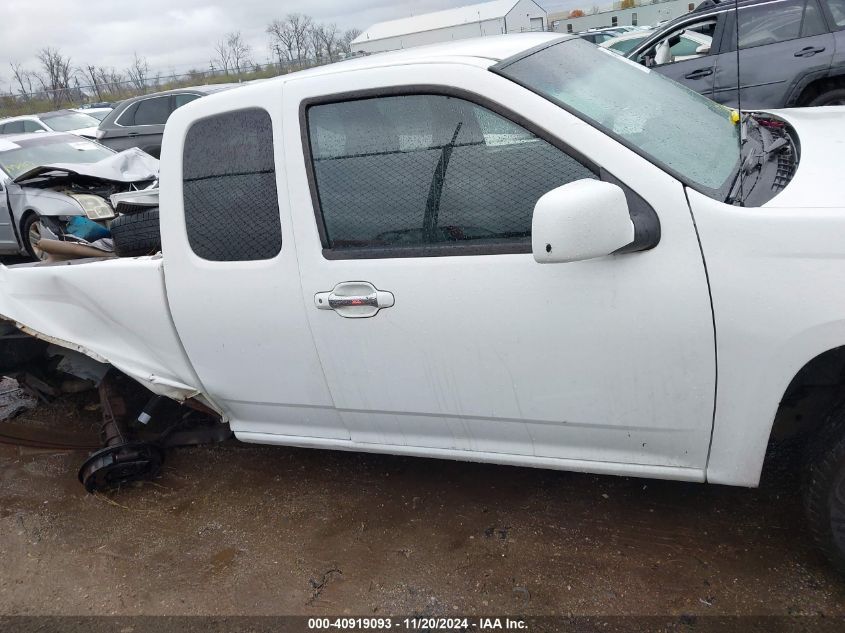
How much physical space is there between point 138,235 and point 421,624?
7.58 feet

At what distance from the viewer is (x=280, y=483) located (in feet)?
11.5

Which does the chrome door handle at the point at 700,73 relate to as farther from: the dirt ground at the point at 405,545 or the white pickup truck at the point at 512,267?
the dirt ground at the point at 405,545

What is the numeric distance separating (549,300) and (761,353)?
638 mm

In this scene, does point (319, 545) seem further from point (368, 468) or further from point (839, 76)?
point (839, 76)

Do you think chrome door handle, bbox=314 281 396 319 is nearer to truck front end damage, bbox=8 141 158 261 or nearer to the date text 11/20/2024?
the date text 11/20/2024

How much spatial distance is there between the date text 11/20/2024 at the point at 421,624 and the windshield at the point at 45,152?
6.99 meters

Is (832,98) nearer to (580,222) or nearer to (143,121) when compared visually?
(580,222)

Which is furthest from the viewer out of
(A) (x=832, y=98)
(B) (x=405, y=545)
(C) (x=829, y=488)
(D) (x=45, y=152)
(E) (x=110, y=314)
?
(D) (x=45, y=152)

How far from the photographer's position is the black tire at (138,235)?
3.52 meters

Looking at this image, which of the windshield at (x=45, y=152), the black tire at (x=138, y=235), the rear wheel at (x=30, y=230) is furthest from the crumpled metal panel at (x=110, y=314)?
the windshield at (x=45, y=152)

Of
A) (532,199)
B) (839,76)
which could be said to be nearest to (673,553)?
(532,199)

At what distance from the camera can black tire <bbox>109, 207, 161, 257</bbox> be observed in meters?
3.52

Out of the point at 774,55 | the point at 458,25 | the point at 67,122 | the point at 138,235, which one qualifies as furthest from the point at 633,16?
the point at 138,235

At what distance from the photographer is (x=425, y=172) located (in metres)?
2.46
